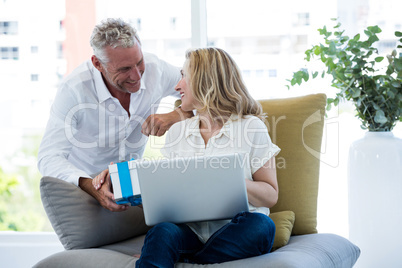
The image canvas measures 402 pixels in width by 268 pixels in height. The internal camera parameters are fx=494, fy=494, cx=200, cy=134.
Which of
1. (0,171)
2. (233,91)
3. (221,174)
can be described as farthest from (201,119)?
(0,171)

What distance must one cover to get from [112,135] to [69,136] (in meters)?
0.20

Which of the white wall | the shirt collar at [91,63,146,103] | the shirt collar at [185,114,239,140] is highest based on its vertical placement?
the shirt collar at [91,63,146,103]

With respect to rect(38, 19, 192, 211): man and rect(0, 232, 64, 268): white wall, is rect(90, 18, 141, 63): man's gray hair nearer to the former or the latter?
rect(38, 19, 192, 211): man

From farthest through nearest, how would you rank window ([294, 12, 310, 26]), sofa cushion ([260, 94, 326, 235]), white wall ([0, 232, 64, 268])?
white wall ([0, 232, 64, 268])
window ([294, 12, 310, 26])
sofa cushion ([260, 94, 326, 235])

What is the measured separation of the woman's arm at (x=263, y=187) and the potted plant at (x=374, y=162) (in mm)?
640

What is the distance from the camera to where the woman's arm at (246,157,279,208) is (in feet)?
5.48

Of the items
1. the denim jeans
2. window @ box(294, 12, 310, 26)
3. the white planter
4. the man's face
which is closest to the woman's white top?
the denim jeans

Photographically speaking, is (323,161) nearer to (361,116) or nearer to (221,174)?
(361,116)

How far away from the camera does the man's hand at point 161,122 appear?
206 cm

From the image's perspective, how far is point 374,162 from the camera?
2.17 meters

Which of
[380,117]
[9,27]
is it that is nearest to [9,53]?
[9,27]

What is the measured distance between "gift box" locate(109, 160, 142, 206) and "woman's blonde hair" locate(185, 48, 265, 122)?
0.42m

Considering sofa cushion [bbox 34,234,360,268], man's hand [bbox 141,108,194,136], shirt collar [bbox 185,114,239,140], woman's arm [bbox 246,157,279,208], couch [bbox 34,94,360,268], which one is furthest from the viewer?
man's hand [bbox 141,108,194,136]

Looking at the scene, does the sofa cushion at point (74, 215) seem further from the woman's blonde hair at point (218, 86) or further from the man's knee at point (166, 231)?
the woman's blonde hair at point (218, 86)
